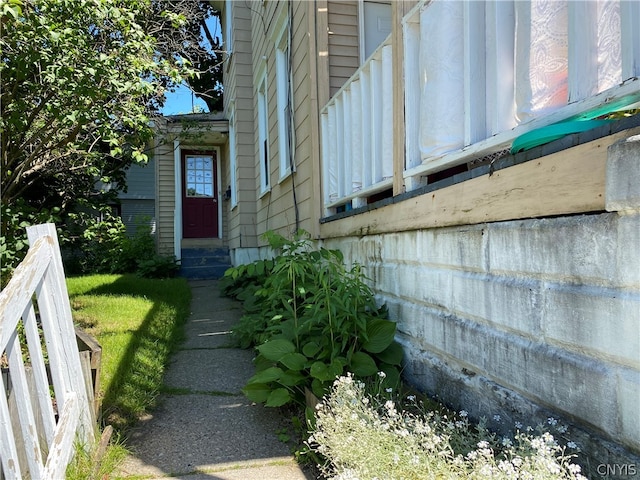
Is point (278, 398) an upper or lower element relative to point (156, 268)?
lower

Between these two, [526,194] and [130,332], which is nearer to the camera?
[526,194]

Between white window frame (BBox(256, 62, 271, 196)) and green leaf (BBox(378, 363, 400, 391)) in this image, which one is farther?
white window frame (BBox(256, 62, 271, 196))

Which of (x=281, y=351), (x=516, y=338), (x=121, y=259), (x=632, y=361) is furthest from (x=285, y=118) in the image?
(x=121, y=259)

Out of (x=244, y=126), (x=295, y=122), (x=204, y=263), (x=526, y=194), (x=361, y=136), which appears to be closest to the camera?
(x=526, y=194)

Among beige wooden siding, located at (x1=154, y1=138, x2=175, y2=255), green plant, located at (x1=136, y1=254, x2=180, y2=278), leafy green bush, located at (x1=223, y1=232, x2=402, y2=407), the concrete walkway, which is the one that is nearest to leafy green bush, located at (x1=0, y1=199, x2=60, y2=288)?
green plant, located at (x1=136, y1=254, x2=180, y2=278)

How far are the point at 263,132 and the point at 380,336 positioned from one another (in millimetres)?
6066

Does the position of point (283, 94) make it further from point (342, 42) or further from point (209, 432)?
point (209, 432)

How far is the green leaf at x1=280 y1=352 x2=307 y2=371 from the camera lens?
246cm

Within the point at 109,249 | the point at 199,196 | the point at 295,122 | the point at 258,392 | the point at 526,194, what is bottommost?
the point at 258,392

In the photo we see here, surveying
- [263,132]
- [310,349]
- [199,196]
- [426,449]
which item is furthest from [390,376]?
[199,196]

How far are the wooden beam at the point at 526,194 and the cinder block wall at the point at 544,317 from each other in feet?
0.14

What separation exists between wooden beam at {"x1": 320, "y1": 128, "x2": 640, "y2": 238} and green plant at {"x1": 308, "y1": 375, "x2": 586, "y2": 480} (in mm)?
695

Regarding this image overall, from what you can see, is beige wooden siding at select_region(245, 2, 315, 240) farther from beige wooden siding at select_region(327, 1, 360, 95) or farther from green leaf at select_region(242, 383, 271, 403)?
green leaf at select_region(242, 383, 271, 403)

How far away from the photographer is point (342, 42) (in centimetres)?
455
